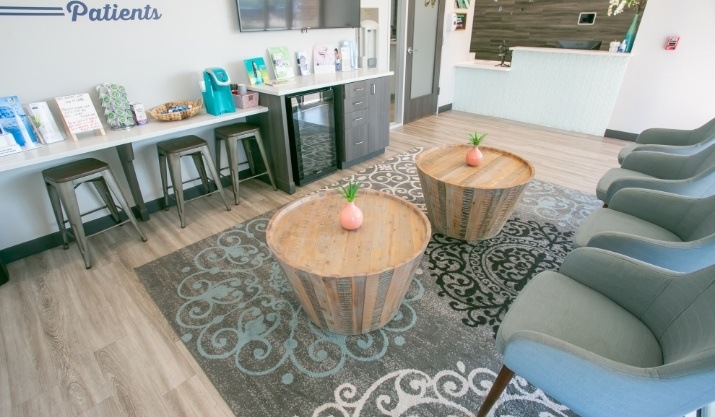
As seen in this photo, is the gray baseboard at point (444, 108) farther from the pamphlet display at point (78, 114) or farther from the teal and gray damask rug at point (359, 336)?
the pamphlet display at point (78, 114)

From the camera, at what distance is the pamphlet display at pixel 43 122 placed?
239cm

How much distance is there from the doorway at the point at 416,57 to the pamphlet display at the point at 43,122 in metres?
4.11

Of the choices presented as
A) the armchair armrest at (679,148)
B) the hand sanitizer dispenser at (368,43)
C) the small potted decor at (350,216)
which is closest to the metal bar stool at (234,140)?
the small potted decor at (350,216)

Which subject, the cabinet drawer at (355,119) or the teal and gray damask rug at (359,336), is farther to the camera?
the cabinet drawer at (355,119)

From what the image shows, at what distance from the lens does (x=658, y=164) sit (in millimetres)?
2492

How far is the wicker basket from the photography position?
2869 millimetres

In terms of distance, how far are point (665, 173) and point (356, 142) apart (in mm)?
2678

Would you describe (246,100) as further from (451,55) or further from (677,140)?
(451,55)

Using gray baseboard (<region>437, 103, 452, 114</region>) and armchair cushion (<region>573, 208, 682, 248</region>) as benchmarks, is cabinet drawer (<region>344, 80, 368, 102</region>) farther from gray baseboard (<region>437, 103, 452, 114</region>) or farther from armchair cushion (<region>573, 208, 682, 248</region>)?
gray baseboard (<region>437, 103, 452, 114</region>)

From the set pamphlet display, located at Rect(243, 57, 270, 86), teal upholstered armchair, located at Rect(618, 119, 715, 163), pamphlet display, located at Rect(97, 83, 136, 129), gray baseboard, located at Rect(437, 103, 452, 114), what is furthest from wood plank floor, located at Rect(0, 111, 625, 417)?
gray baseboard, located at Rect(437, 103, 452, 114)

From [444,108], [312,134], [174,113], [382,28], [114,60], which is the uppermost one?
[382,28]

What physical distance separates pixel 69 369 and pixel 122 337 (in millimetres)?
252

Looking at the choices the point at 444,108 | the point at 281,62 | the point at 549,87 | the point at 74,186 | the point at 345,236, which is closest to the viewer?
the point at 345,236

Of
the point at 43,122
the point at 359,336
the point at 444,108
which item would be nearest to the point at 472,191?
the point at 359,336
